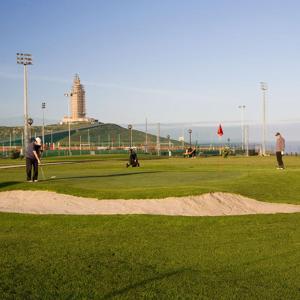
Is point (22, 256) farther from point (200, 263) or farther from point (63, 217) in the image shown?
point (63, 217)

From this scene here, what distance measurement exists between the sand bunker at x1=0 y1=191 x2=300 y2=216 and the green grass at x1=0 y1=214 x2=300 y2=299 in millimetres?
2161

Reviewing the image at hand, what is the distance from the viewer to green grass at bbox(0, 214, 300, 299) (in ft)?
26.2

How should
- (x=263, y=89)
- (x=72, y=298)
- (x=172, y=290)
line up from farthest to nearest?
(x=263, y=89) → (x=172, y=290) → (x=72, y=298)

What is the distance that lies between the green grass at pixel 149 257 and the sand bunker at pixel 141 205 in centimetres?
216

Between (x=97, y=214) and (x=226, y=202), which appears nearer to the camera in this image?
(x=97, y=214)

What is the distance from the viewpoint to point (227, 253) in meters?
11.0

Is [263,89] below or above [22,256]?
above

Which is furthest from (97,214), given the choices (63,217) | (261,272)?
(261,272)

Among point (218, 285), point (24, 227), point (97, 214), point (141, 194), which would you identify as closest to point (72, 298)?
point (218, 285)

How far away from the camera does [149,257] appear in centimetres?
1048

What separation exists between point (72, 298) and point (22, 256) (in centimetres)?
327

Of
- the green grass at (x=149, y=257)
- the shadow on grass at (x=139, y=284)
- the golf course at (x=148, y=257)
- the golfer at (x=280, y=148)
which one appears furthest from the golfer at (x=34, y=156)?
the golfer at (x=280, y=148)

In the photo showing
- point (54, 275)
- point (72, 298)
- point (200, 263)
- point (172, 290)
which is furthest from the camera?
point (200, 263)

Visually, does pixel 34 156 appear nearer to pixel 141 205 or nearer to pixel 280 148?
pixel 141 205
